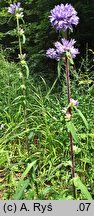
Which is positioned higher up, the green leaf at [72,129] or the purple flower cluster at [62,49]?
the purple flower cluster at [62,49]

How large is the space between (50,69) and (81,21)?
3.44 feet

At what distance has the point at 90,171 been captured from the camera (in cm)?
350

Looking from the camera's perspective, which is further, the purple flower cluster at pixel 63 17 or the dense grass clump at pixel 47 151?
the dense grass clump at pixel 47 151

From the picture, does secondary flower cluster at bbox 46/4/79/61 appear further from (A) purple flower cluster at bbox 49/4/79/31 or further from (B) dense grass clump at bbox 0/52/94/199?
(B) dense grass clump at bbox 0/52/94/199

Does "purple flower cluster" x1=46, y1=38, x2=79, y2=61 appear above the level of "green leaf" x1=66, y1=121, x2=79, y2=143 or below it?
above

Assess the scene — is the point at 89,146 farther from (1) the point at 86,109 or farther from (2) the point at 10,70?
(2) the point at 10,70

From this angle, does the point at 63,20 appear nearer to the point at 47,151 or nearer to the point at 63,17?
the point at 63,17

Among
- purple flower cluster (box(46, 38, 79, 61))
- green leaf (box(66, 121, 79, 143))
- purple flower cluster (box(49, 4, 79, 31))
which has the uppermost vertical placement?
purple flower cluster (box(49, 4, 79, 31))

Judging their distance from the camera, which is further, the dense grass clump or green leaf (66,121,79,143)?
the dense grass clump

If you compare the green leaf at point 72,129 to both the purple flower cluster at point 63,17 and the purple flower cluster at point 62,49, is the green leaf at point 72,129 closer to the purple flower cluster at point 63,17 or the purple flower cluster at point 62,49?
the purple flower cluster at point 62,49

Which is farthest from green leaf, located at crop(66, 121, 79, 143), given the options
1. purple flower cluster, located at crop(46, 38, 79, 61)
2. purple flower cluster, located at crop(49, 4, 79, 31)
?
purple flower cluster, located at crop(49, 4, 79, 31)

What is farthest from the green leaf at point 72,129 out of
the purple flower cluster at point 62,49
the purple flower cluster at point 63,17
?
the purple flower cluster at point 63,17

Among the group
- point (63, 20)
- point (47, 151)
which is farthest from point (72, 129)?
point (47, 151)

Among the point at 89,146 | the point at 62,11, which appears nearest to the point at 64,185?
the point at 89,146
